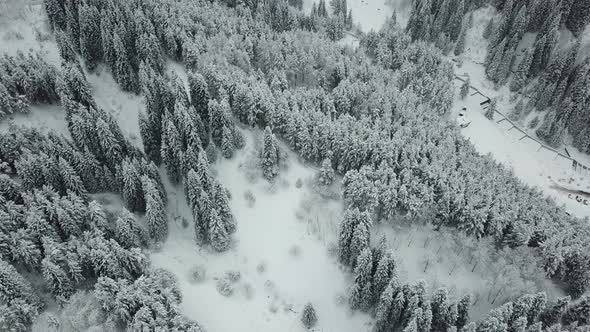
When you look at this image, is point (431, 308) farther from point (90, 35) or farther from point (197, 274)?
point (90, 35)

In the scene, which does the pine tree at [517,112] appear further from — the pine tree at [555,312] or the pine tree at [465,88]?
the pine tree at [555,312]

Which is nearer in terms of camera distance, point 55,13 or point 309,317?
point 309,317

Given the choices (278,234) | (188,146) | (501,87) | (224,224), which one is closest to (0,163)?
(188,146)

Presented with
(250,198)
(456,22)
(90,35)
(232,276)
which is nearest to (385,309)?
(232,276)

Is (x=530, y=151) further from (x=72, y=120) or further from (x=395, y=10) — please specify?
(x=72, y=120)

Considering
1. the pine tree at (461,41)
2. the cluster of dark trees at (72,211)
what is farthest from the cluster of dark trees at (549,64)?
the cluster of dark trees at (72,211)

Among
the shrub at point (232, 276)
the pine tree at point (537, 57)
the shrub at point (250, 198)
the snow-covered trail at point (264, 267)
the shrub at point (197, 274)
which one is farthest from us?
the pine tree at point (537, 57)
